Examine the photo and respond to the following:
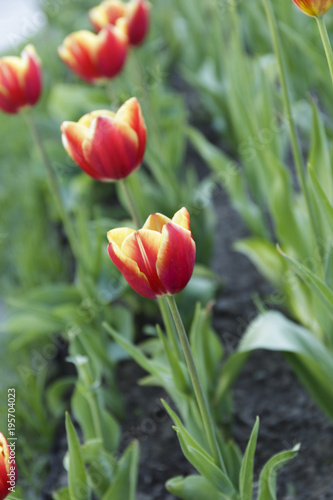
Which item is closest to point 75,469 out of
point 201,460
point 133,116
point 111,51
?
point 201,460

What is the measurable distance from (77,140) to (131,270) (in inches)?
10.9

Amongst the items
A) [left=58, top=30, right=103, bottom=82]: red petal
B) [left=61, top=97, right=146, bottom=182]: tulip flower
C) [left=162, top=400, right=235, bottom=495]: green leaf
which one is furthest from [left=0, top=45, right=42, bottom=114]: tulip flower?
[left=162, top=400, right=235, bottom=495]: green leaf

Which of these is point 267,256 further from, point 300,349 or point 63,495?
point 63,495

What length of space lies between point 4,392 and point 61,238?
900 millimetres

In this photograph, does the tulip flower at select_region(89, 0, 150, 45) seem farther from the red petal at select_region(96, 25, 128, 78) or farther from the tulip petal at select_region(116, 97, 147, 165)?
the tulip petal at select_region(116, 97, 147, 165)

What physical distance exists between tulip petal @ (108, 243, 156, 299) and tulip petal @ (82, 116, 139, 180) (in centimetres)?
23

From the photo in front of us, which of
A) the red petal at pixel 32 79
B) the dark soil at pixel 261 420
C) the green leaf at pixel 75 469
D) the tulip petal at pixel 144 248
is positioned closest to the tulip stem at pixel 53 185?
the red petal at pixel 32 79

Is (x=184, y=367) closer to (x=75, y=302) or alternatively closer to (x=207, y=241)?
(x=75, y=302)

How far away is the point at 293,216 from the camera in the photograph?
1.27m

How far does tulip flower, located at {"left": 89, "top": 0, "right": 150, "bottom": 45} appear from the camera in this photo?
1537 millimetres

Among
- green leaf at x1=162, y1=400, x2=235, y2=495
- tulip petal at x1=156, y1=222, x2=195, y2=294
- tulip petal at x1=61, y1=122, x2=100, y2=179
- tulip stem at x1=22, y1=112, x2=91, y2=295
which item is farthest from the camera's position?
tulip stem at x1=22, y1=112, x2=91, y2=295

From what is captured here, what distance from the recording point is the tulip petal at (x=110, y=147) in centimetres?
Answer: 84

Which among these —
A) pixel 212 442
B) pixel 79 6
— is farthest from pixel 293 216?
pixel 79 6

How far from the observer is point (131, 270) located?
66 cm
